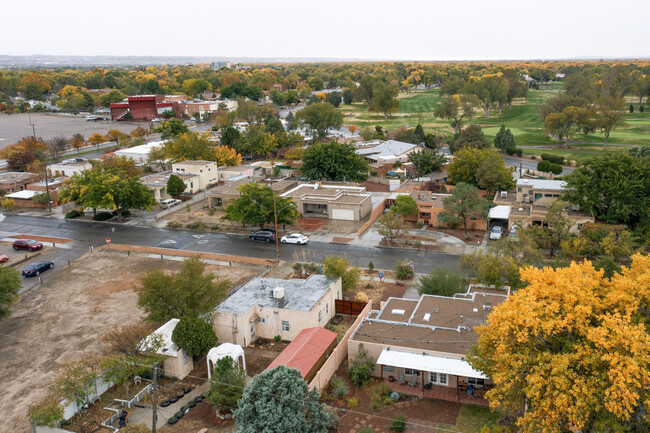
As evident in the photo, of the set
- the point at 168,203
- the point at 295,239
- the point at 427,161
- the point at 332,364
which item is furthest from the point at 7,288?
the point at 427,161

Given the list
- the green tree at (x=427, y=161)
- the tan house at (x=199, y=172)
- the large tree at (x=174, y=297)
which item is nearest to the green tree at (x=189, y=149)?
the tan house at (x=199, y=172)

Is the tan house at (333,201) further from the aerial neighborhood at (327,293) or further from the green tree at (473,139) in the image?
the green tree at (473,139)

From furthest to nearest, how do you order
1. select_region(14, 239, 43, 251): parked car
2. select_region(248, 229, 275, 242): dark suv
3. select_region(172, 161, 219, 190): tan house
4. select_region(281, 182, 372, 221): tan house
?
1. select_region(172, 161, 219, 190): tan house
2. select_region(281, 182, 372, 221): tan house
3. select_region(248, 229, 275, 242): dark suv
4. select_region(14, 239, 43, 251): parked car

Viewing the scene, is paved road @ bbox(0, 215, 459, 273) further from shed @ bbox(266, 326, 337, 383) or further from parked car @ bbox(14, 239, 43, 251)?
shed @ bbox(266, 326, 337, 383)

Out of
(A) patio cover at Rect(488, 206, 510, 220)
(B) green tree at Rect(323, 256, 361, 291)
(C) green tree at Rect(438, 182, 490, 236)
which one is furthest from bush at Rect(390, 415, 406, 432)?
(A) patio cover at Rect(488, 206, 510, 220)

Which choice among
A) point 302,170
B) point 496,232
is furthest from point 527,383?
point 302,170

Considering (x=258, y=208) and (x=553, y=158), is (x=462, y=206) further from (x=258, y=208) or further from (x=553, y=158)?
(x=553, y=158)
